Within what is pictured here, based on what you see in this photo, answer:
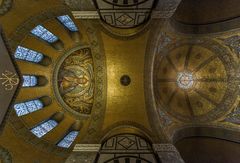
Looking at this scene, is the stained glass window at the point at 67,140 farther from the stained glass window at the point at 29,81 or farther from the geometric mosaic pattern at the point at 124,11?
the geometric mosaic pattern at the point at 124,11

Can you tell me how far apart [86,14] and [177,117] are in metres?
6.00

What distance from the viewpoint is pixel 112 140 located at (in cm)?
784

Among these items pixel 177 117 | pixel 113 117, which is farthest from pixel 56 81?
pixel 177 117

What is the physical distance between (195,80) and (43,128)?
7.58m

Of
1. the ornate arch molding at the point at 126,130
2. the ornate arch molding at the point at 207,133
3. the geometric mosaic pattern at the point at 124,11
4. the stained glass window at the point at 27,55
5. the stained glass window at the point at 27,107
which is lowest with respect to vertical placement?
the ornate arch molding at the point at 207,133

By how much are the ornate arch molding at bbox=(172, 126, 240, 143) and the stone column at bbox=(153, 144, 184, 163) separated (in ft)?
5.78

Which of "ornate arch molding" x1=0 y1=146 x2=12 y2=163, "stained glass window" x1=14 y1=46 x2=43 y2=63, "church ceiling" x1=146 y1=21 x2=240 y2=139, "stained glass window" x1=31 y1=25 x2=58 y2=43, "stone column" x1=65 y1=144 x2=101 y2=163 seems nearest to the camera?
"stone column" x1=65 y1=144 x2=101 y2=163

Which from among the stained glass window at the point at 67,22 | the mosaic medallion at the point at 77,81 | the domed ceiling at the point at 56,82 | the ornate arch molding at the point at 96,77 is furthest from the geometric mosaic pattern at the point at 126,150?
the stained glass window at the point at 67,22

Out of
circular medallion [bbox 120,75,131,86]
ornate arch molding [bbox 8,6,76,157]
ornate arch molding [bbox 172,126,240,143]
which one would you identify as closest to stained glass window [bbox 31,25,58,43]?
ornate arch molding [bbox 8,6,76,157]

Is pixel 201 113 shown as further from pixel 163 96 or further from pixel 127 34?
pixel 127 34

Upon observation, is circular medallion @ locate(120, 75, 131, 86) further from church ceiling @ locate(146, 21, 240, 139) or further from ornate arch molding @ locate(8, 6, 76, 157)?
ornate arch molding @ locate(8, 6, 76, 157)

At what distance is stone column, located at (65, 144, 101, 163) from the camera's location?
7043 mm

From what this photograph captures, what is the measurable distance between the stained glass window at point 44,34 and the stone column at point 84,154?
18.5 ft

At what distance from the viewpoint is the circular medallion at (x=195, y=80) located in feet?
31.8
